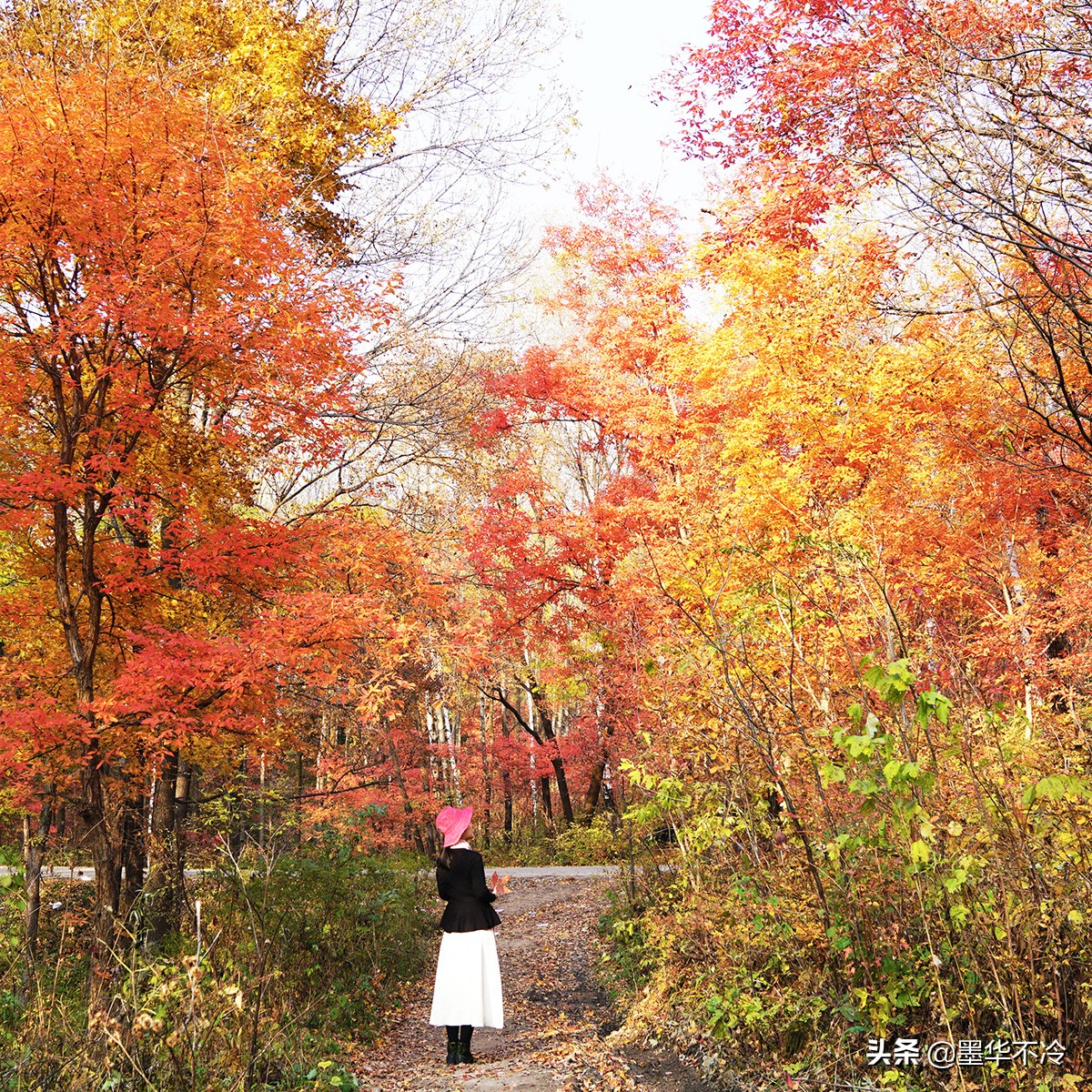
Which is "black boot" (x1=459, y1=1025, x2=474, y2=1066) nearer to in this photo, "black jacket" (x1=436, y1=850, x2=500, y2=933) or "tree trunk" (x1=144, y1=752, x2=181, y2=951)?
"black jacket" (x1=436, y1=850, x2=500, y2=933)

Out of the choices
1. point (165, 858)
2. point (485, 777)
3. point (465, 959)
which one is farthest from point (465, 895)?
point (485, 777)

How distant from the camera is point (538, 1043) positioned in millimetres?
6453

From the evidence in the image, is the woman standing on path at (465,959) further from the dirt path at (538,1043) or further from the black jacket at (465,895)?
the dirt path at (538,1043)

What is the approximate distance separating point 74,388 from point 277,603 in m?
2.39

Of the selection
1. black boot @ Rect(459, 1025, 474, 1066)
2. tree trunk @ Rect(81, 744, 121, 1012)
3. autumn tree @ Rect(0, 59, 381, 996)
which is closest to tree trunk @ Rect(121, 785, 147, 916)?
autumn tree @ Rect(0, 59, 381, 996)

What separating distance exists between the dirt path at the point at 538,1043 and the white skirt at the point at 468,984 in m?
0.31

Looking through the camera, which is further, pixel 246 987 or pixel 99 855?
pixel 99 855

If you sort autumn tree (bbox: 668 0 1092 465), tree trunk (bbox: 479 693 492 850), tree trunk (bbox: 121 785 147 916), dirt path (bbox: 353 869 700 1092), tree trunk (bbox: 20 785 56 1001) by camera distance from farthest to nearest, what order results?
tree trunk (bbox: 479 693 492 850)
tree trunk (bbox: 121 785 147 916)
tree trunk (bbox: 20 785 56 1001)
dirt path (bbox: 353 869 700 1092)
autumn tree (bbox: 668 0 1092 465)

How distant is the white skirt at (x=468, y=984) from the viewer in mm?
5926

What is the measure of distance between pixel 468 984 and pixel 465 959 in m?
0.15

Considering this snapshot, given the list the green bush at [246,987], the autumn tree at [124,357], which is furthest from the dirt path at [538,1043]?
the autumn tree at [124,357]

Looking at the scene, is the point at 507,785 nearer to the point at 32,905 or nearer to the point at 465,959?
the point at 32,905

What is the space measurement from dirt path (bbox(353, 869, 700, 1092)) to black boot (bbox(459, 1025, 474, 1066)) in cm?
8

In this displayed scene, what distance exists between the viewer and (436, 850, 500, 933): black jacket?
612 cm
